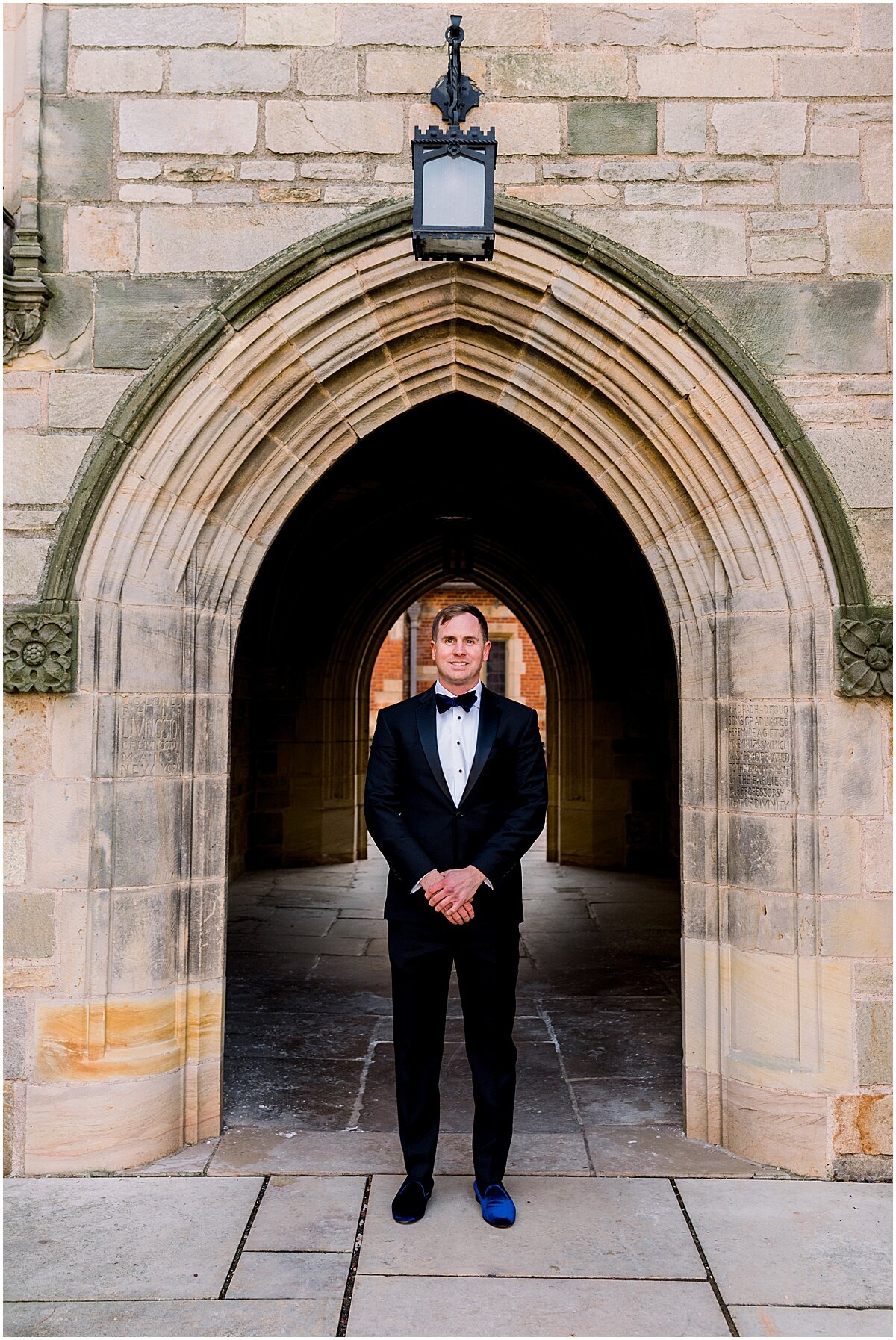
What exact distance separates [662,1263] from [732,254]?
3048mm

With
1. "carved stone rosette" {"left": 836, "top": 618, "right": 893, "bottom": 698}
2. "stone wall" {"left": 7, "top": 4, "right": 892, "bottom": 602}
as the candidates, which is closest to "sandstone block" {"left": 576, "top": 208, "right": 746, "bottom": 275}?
"stone wall" {"left": 7, "top": 4, "right": 892, "bottom": 602}

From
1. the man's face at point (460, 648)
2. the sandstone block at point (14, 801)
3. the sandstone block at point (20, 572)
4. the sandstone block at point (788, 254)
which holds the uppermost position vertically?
the sandstone block at point (788, 254)

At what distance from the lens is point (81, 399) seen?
3.47 m

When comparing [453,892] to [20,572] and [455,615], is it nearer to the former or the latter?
[455,615]

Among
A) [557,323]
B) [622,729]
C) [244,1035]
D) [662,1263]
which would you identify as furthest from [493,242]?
[622,729]

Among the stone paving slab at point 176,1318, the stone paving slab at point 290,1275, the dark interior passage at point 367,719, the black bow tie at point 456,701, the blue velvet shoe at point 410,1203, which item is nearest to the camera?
the stone paving slab at point 176,1318

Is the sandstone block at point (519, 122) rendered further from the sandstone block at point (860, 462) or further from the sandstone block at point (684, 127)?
the sandstone block at point (860, 462)

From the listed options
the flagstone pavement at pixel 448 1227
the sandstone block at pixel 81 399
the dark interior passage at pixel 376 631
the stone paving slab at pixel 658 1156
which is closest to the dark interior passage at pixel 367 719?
the dark interior passage at pixel 376 631

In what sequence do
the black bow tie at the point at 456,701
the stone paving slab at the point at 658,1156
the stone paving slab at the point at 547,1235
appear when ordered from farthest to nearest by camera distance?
the stone paving slab at the point at 658,1156
the black bow tie at the point at 456,701
the stone paving slab at the point at 547,1235

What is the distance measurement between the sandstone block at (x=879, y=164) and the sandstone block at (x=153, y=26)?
2.14 m

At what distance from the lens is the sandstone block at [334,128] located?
3.50 metres

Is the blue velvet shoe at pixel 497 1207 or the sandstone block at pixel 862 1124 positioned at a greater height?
the sandstone block at pixel 862 1124

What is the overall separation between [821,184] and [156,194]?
2.21m

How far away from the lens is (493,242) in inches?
132
